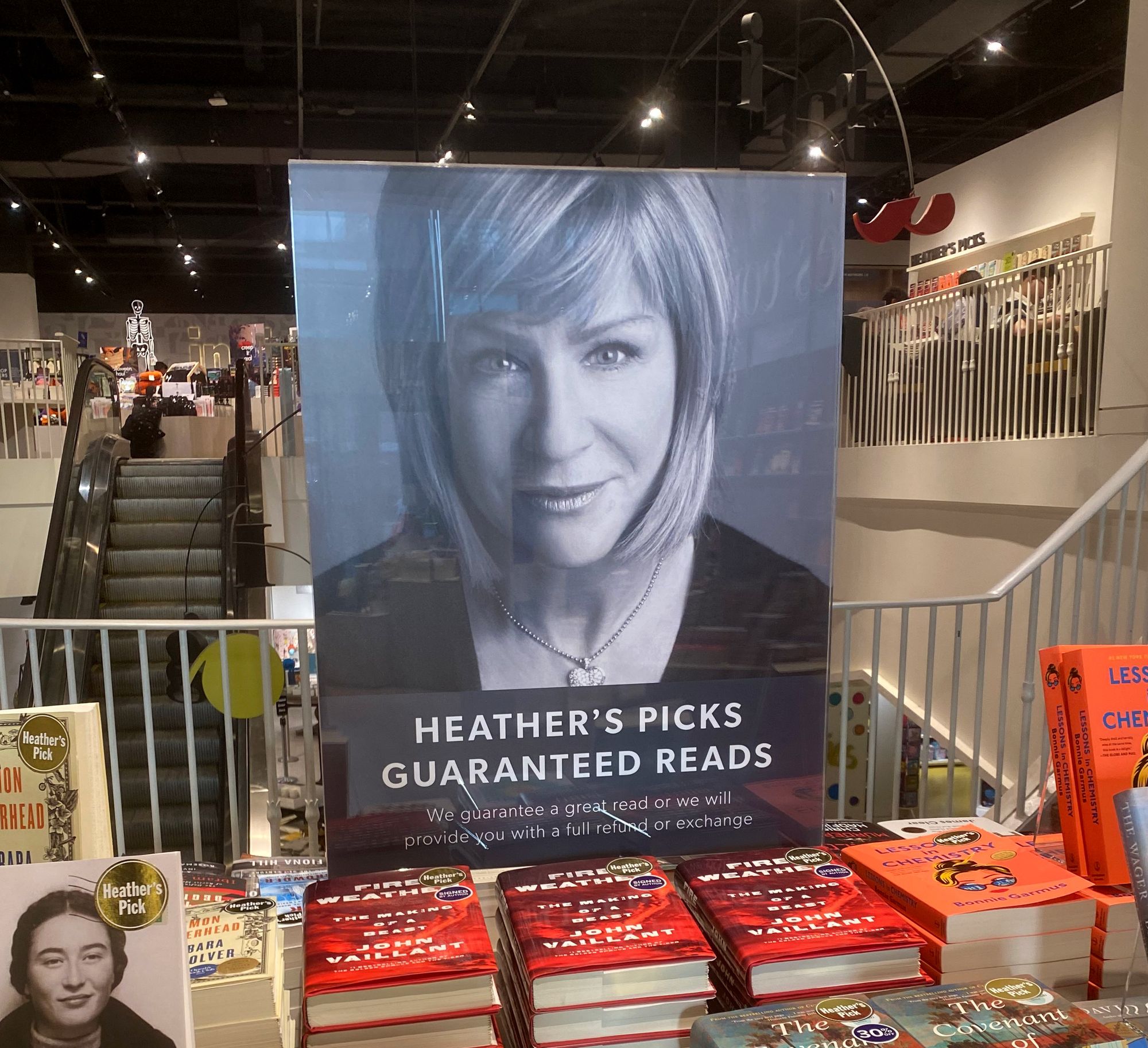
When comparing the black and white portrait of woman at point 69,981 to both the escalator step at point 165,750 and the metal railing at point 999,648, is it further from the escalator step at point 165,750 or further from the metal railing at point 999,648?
the escalator step at point 165,750

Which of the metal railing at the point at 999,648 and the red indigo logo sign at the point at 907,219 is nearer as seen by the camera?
the metal railing at the point at 999,648

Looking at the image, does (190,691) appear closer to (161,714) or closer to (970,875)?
(161,714)

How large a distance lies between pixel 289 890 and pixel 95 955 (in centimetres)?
57

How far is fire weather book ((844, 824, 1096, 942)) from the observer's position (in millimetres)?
1295

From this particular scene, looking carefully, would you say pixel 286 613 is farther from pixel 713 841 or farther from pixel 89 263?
pixel 89 263

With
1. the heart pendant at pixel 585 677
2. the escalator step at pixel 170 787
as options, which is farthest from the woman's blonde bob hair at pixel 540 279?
the escalator step at pixel 170 787

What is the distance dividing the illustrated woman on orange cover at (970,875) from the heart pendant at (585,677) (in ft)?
1.92

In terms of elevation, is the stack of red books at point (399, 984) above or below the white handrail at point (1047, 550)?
below

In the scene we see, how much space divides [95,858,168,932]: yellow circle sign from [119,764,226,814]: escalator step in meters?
4.26

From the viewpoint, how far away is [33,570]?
29.9 ft

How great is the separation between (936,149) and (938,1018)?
12.8 metres

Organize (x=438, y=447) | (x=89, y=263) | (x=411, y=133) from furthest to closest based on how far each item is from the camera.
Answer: (x=89, y=263), (x=411, y=133), (x=438, y=447)

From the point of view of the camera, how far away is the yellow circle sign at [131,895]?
0.98m

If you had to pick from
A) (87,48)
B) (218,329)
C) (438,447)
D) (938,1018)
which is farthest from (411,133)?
(938,1018)
